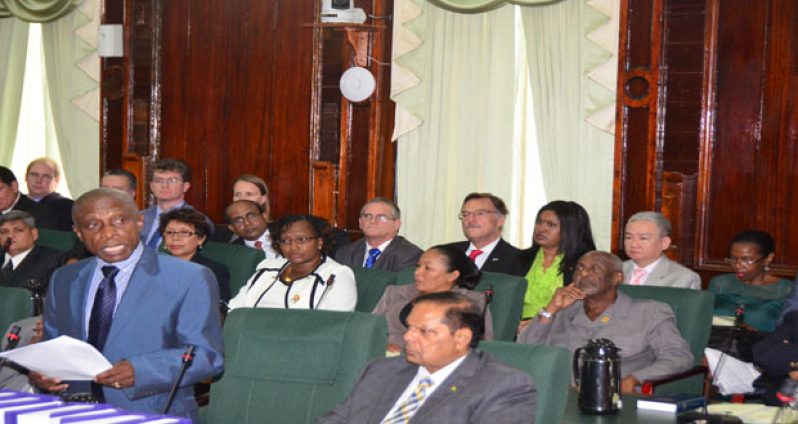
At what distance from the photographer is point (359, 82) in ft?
25.9

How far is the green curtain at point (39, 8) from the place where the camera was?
9031mm

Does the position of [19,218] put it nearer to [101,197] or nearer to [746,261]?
[101,197]

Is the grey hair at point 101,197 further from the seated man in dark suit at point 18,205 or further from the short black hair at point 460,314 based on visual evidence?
the seated man in dark suit at point 18,205

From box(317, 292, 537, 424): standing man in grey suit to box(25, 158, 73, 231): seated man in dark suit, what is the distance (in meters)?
5.10

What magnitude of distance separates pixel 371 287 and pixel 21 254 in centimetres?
220

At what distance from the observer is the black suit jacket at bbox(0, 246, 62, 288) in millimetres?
6277

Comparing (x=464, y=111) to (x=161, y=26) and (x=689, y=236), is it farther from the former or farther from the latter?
(x=161, y=26)

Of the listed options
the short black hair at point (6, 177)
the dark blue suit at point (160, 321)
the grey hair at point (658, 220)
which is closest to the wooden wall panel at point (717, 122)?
the grey hair at point (658, 220)

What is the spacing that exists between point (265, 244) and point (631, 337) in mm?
2701

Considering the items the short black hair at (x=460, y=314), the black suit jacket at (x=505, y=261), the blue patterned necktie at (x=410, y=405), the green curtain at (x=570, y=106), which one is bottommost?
the blue patterned necktie at (x=410, y=405)

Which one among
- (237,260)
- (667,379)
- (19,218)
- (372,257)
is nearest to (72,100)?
(19,218)

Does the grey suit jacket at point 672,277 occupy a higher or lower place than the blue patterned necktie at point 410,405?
higher

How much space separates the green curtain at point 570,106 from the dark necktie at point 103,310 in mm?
4308

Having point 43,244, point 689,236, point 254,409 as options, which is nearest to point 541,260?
point 689,236
